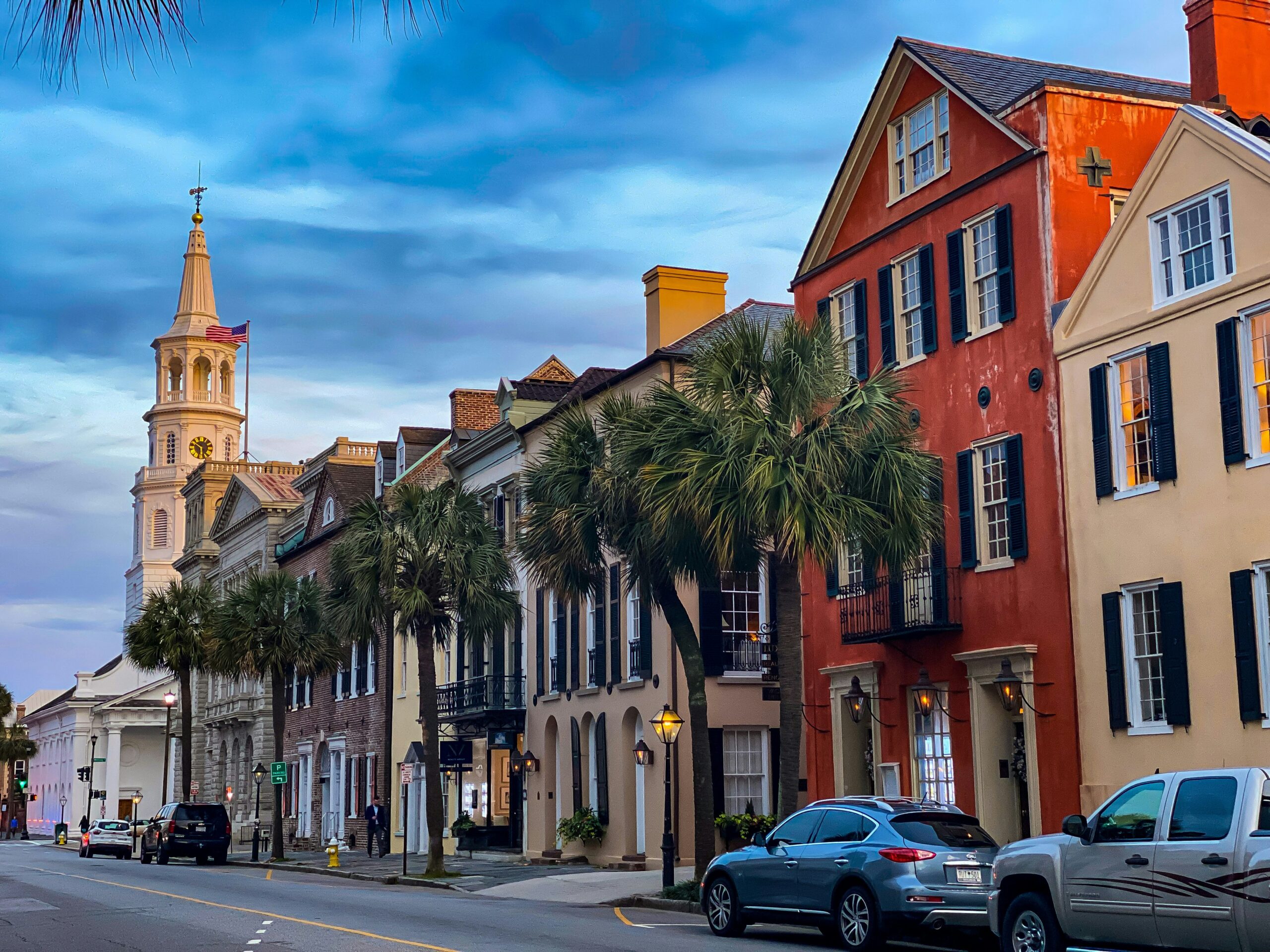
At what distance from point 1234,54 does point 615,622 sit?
17805mm

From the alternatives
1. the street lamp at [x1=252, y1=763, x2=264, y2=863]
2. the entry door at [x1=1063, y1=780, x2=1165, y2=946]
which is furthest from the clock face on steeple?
the entry door at [x1=1063, y1=780, x2=1165, y2=946]

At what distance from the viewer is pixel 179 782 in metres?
78.1

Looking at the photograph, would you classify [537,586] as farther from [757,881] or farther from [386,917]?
[757,881]

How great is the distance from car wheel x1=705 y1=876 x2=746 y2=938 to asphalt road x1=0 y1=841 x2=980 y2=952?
0.23 m

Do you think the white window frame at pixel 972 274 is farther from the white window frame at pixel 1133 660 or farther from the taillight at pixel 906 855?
the taillight at pixel 906 855

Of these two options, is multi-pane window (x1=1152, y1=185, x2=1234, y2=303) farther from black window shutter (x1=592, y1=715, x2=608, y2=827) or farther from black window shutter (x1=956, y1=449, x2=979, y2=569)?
black window shutter (x1=592, y1=715, x2=608, y2=827)

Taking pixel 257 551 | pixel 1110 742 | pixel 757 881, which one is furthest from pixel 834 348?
pixel 257 551

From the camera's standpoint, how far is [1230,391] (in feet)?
65.9

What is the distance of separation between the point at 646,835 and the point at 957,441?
1224 cm

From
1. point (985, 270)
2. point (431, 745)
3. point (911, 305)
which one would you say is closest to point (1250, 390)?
point (985, 270)

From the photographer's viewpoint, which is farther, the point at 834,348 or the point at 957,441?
the point at 957,441

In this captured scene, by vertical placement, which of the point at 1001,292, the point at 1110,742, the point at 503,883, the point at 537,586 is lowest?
the point at 503,883

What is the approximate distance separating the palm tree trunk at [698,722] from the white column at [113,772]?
75.8 m

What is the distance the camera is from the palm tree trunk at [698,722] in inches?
973
